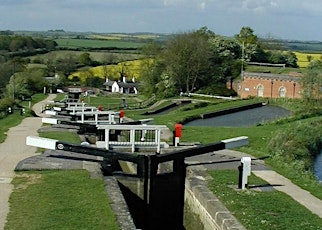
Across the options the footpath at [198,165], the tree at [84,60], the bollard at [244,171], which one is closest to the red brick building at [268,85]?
the footpath at [198,165]

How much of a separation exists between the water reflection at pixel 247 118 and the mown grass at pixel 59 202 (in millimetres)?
17522

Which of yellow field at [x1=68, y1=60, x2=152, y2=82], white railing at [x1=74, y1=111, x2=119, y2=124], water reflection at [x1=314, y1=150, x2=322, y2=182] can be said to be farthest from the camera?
yellow field at [x1=68, y1=60, x2=152, y2=82]

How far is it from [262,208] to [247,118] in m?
22.2

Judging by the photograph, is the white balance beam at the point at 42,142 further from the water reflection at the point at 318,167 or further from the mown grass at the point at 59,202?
the water reflection at the point at 318,167

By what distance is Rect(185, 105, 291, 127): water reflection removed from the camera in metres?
30.0

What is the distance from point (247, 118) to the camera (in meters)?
32.5

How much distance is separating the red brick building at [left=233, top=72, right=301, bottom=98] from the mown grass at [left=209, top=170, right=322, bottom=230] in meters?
33.0

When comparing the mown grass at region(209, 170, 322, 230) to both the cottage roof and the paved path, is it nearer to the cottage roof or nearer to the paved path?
the paved path

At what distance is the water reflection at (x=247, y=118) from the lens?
2997 cm

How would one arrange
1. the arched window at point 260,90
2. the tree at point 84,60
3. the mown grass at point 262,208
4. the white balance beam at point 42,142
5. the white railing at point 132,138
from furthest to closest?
the tree at point 84,60 → the arched window at point 260,90 → the white railing at point 132,138 → the white balance beam at point 42,142 → the mown grass at point 262,208

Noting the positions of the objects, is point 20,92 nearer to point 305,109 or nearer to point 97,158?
point 305,109

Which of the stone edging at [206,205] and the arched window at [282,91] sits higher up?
the stone edging at [206,205]

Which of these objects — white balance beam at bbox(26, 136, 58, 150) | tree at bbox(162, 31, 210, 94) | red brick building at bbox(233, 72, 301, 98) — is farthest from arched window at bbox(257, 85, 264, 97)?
white balance beam at bbox(26, 136, 58, 150)

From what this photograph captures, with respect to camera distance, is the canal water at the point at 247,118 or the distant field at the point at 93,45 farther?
the distant field at the point at 93,45
